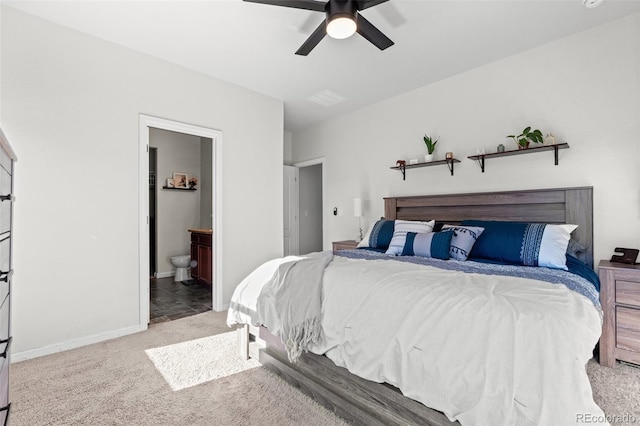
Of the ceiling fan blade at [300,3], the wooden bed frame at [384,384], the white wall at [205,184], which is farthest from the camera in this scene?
the white wall at [205,184]

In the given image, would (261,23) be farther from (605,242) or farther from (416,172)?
(605,242)

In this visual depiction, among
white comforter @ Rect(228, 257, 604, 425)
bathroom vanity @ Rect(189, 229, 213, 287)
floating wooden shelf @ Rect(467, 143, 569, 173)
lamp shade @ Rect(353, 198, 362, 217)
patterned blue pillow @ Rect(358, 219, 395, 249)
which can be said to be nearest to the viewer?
white comforter @ Rect(228, 257, 604, 425)

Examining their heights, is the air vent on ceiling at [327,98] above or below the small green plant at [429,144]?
above

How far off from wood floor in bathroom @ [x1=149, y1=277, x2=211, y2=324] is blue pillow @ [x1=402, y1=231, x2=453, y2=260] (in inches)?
95.9

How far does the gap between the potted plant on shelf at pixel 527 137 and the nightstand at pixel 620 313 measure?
Result: 1278 mm

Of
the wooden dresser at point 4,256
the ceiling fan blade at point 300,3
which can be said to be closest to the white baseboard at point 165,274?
the wooden dresser at point 4,256

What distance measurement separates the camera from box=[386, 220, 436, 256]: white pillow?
2904mm

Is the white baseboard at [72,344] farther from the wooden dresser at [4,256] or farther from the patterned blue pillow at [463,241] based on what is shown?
the patterned blue pillow at [463,241]

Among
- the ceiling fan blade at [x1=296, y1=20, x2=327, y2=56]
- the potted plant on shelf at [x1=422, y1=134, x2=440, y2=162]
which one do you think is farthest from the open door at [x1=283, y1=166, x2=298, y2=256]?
the ceiling fan blade at [x1=296, y1=20, x2=327, y2=56]

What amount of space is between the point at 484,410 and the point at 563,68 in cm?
320

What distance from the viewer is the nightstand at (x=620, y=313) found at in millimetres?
2135

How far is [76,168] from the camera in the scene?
2.65m

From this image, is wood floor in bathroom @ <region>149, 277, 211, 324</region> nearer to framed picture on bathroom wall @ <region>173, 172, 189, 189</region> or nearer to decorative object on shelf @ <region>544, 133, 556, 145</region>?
framed picture on bathroom wall @ <region>173, 172, 189, 189</region>

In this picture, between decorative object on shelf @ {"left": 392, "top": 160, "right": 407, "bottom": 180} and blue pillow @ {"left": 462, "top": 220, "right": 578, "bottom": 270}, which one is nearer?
blue pillow @ {"left": 462, "top": 220, "right": 578, "bottom": 270}
